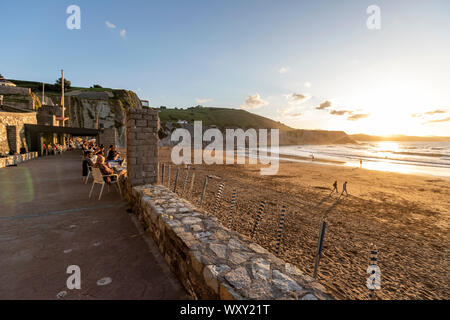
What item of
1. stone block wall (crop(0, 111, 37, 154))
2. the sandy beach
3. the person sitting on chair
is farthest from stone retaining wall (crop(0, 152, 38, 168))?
the sandy beach

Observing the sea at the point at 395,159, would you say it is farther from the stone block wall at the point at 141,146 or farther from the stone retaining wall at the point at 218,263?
the stone retaining wall at the point at 218,263

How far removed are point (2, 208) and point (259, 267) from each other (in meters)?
7.23

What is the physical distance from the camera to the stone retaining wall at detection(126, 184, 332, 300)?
2107 millimetres

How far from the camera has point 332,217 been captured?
764 centimetres

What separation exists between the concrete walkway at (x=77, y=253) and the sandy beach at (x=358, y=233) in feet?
9.87

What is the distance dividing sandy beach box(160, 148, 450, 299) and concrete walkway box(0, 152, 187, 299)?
301cm

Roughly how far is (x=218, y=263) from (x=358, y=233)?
587cm

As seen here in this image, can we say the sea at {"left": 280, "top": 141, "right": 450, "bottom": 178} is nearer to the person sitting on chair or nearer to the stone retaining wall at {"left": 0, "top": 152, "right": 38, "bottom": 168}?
the person sitting on chair

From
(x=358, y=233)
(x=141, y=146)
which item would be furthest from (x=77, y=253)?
(x=358, y=233)

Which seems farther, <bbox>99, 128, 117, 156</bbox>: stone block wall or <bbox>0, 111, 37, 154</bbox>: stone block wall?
<bbox>99, 128, 117, 156</bbox>: stone block wall

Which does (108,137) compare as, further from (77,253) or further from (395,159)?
(395,159)

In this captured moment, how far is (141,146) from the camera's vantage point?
625 cm
